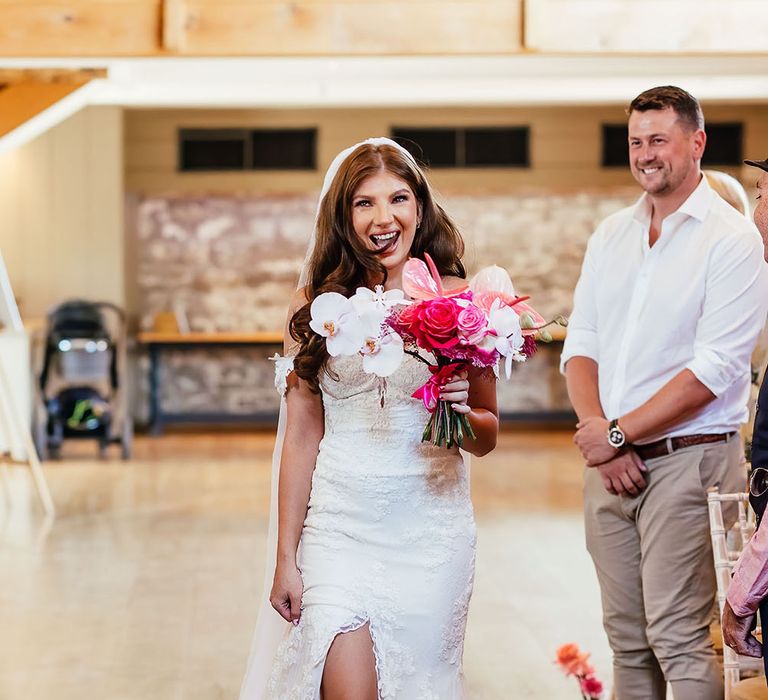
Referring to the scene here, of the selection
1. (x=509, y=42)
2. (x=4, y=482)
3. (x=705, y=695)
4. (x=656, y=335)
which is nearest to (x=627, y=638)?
(x=705, y=695)

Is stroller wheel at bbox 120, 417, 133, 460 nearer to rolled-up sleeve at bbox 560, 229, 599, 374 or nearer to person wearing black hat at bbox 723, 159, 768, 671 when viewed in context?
rolled-up sleeve at bbox 560, 229, 599, 374

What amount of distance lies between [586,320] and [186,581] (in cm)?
333

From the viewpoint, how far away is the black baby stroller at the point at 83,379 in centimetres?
1099

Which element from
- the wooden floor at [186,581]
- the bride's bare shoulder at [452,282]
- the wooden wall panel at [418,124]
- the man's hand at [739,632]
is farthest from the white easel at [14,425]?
the man's hand at [739,632]

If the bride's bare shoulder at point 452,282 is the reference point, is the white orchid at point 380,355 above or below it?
below

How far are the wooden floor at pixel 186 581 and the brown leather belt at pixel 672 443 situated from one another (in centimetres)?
142

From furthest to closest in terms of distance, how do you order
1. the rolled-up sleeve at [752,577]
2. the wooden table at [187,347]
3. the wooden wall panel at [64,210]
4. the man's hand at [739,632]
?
the wooden table at [187,347] → the wooden wall panel at [64,210] → the man's hand at [739,632] → the rolled-up sleeve at [752,577]

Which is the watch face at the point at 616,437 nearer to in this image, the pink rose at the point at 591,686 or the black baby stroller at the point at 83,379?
the pink rose at the point at 591,686

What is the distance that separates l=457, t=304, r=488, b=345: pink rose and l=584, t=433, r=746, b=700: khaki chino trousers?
1.17 metres

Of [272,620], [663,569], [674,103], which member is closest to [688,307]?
[674,103]

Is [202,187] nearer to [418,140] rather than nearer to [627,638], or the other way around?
[418,140]

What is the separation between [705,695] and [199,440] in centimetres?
933

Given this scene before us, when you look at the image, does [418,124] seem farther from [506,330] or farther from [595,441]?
[506,330]

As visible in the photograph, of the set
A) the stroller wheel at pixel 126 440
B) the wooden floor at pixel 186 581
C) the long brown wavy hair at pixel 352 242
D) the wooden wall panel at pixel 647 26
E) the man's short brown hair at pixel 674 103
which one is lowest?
the wooden floor at pixel 186 581
